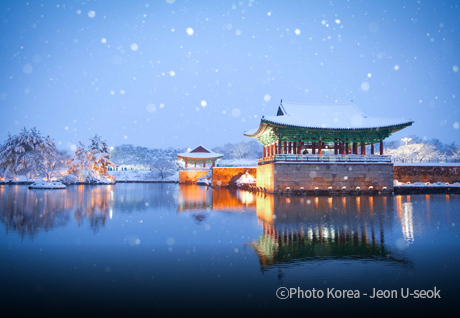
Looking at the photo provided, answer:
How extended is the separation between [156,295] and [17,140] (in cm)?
4747

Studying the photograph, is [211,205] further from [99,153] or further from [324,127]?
[99,153]

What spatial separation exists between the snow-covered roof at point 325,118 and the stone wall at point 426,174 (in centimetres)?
705

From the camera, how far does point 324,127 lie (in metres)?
25.9

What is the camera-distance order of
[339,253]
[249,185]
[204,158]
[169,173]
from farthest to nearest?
Answer: [169,173] → [204,158] → [249,185] → [339,253]

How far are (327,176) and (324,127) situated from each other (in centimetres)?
394

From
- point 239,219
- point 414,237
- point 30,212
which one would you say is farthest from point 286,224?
point 30,212

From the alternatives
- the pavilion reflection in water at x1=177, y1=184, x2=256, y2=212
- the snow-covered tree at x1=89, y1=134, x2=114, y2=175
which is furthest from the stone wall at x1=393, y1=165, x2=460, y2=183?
the snow-covered tree at x1=89, y1=134, x2=114, y2=175

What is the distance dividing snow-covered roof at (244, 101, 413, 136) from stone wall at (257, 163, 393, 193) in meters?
3.23

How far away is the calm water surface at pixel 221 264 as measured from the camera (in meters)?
4.36

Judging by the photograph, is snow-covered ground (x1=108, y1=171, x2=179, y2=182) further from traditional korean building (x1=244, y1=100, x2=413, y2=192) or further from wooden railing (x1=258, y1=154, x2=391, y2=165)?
wooden railing (x1=258, y1=154, x2=391, y2=165)

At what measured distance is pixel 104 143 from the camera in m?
49.6

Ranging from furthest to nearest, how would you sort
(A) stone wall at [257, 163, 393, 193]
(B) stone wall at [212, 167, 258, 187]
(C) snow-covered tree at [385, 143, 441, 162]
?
(C) snow-covered tree at [385, 143, 441, 162]
(B) stone wall at [212, 167, 258, 187]
(A) stone wall at [257, 163, 393, 193]

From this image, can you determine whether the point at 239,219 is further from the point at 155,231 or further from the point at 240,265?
the point at 240,265

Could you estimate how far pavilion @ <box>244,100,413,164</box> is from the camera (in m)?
26.0
